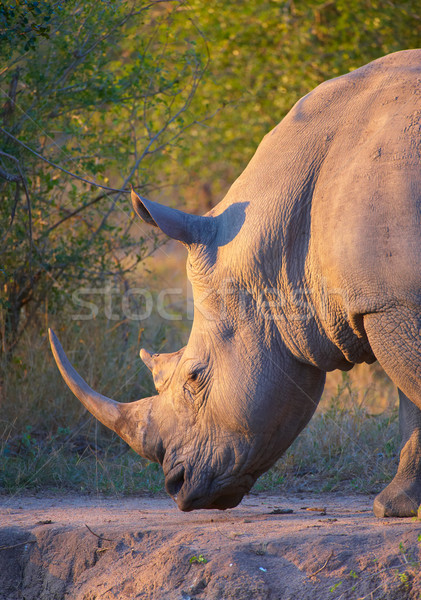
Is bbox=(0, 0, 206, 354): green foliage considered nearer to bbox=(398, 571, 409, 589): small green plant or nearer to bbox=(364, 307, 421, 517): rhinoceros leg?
bbox=(364, 307, 421, 517): rhinoceros leg

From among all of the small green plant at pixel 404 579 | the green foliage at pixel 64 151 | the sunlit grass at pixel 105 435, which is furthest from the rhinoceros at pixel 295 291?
the green foliage at pixel 64 151

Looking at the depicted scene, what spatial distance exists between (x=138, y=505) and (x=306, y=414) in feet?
4.52

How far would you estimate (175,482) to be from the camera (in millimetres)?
3875

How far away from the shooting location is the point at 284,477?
509 centimetres

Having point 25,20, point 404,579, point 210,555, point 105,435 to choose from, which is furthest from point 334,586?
point 25,20

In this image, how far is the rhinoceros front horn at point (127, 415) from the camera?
393cm

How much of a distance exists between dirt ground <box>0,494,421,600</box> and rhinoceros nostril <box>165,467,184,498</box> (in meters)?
0.15

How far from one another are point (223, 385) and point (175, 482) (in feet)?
1.94

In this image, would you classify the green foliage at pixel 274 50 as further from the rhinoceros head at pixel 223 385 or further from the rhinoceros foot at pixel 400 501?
the rhinoceros foot at pixel 400 501

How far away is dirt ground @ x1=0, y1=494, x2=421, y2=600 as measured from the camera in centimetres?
297

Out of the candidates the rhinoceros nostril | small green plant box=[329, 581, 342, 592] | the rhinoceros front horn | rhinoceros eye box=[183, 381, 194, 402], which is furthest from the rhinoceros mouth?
small green plant box=[329, 581, 342, 592]

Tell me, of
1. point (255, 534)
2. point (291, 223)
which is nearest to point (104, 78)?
point (291, 223)

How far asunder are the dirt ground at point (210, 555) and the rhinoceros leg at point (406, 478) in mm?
114

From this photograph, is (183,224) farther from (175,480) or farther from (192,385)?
(175,480)
